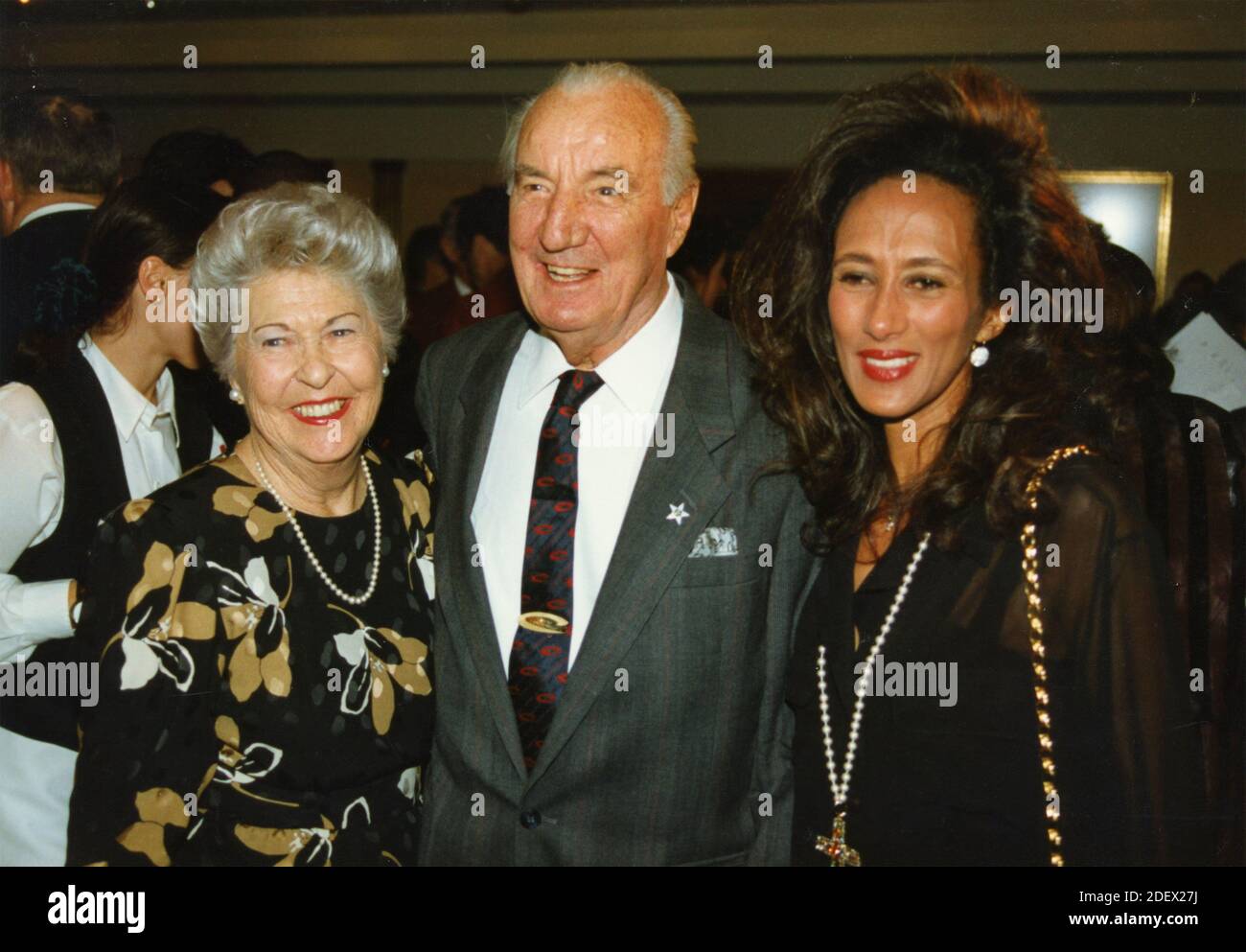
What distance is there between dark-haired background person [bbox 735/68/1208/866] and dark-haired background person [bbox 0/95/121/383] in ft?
5.34

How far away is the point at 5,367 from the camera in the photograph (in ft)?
7.09

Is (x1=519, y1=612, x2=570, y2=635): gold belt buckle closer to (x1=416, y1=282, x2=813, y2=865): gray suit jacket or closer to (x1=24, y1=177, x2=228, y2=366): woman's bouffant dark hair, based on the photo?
(x1=416, y1=282, x2=813, y2=865): gray suit jacket

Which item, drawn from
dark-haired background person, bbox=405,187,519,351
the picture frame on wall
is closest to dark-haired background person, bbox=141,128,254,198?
dark-haired background person, bbox=405,187,519,351

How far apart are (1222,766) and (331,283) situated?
2.00m

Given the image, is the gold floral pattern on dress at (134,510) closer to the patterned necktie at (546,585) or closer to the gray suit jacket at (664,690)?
the gray suit jacket at (664,690)

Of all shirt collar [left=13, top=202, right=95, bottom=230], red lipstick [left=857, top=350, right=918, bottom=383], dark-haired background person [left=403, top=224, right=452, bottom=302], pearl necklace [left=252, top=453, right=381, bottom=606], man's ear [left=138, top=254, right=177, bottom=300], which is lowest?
pearl necklace [left=252, top=453, right=381, bottom=606]

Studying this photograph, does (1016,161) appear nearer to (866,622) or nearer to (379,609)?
(866,622)

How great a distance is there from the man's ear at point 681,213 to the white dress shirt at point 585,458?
0.07 meters

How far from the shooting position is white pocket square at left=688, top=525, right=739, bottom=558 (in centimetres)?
187

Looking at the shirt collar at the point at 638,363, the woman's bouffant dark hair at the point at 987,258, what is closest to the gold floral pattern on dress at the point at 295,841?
the shirt collar at the point at 638,363

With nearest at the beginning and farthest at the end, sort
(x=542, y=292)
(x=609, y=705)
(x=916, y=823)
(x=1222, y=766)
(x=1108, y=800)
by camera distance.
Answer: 1. (x=1108, y=800)
2. (x=916, y=823)
3. (x=609, y=705)
4. (x=542, y=292)
5. (x=1222, y=766)
